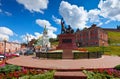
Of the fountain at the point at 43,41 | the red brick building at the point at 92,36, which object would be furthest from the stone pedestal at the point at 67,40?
the red brick building at the point at 92,36

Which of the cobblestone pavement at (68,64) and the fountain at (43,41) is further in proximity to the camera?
the fountain at (43,41)

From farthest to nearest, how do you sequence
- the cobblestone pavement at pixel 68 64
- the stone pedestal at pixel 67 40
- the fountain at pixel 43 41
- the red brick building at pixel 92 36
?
the red brick building at pixel 92 36, the fountain at pixel 43 41, the stone pedestal at pixel 67 40, the cobblestone pavement at pixel 68 64

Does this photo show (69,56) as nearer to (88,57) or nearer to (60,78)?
(88,57)

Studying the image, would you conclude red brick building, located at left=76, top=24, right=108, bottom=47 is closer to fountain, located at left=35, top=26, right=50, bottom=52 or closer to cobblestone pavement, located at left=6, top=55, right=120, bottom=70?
fountain, located at left=35, top=26, right=50, bottom=52

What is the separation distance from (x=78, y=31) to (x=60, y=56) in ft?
264

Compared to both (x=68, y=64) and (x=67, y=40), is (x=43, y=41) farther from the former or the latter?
(x=68, y=64)

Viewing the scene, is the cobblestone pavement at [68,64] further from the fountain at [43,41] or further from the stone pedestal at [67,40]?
the fountain at [43,41]

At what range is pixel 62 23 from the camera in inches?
1244

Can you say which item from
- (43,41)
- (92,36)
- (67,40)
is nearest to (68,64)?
(67,40)

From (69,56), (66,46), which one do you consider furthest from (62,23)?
(69,56)

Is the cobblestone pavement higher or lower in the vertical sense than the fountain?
lower

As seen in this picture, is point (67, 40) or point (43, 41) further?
point (43, 41)


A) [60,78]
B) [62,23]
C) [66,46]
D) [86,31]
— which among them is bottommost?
[60,78]

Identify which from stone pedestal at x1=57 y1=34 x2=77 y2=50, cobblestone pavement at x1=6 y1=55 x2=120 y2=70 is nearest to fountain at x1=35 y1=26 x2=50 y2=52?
stone pedestal at x1=57 y1=34 x2=77 y2=50
